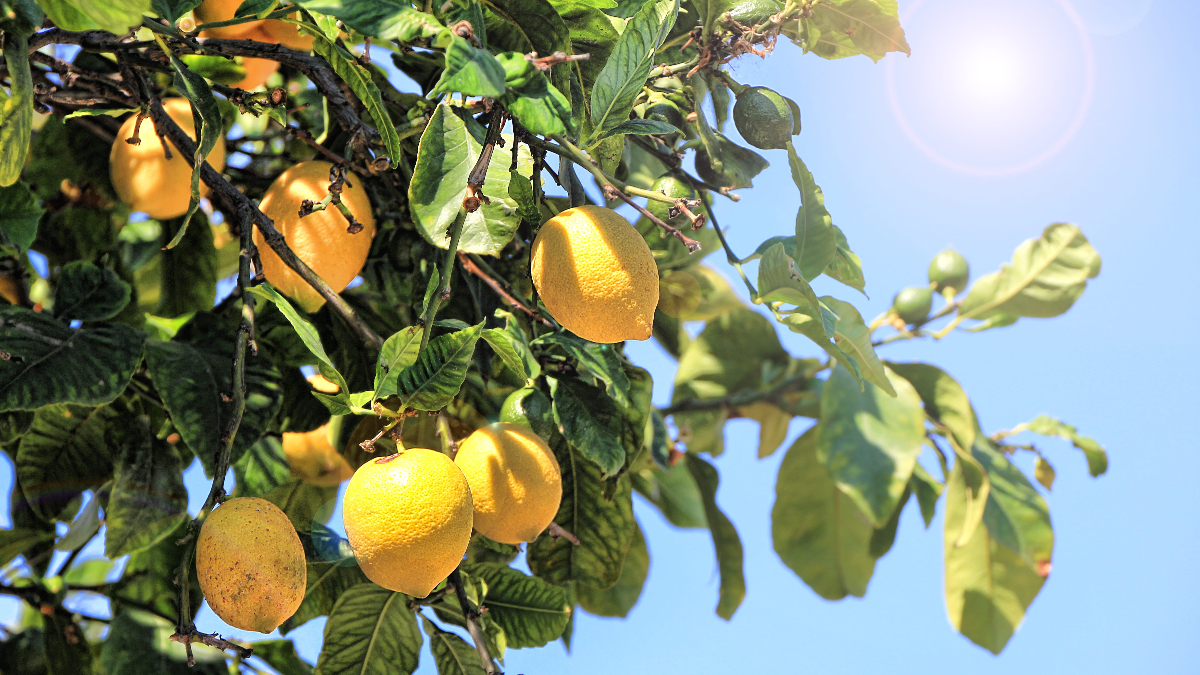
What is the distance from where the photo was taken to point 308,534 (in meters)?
0.52

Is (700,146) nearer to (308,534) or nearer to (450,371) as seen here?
(450,371)

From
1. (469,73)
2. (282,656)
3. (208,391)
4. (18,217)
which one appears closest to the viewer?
(469,73)

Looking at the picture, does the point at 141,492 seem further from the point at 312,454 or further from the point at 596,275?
the point at 596,275

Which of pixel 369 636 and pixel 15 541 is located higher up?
pixel 369 636

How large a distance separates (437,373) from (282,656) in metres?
0.45

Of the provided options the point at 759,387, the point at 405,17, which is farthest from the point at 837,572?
the point at 405,17

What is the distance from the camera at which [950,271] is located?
3.64 feet

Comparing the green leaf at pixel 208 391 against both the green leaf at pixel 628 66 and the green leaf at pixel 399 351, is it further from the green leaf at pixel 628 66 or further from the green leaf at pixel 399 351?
the green leaf at pixel 628 66

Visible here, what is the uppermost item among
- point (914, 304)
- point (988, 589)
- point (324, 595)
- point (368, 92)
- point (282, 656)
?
point (368, 92)

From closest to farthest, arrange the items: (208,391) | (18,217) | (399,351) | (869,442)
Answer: (399,351) < (208,391) < (18,217) < (869,442)

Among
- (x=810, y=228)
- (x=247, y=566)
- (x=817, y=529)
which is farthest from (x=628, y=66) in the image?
(x=817, y=529)

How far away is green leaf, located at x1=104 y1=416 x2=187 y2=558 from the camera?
59 centimetres

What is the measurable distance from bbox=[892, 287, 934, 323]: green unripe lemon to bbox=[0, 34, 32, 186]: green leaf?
0.98 metres

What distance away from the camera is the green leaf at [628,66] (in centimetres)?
40
